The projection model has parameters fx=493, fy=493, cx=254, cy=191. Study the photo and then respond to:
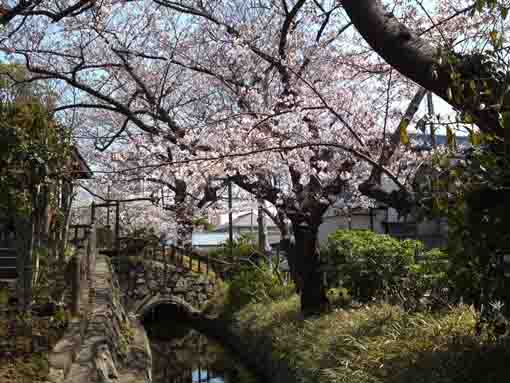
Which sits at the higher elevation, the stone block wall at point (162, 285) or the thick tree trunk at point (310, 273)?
the thick tree trunk at point (310, 273)

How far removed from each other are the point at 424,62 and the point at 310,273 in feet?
18.4

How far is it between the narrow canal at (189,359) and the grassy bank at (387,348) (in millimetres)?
2114

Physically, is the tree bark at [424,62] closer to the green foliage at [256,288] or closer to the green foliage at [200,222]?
the green foliage at [256,288]

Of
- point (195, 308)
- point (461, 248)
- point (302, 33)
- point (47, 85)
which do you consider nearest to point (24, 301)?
point (461, 248)

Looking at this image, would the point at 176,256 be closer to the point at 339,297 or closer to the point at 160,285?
the point at 160,285

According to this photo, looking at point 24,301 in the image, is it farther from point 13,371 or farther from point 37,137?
point 37,137

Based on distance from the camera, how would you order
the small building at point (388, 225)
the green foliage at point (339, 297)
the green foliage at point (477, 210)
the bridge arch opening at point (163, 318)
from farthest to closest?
1. the small building at point (388, 225)
2. the bridge arch opening at point (163, 318)
3. the green foliage at point (339, 297)
4. the green foliage at point (477, 210)

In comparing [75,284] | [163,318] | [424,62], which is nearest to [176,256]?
[163,318]

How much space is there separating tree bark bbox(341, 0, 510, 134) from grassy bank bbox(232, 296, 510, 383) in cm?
217

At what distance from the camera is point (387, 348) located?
539cm

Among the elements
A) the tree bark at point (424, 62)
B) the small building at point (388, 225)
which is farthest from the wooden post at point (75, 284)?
the small building at point (388, 225)

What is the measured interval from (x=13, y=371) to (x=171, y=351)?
8.54m

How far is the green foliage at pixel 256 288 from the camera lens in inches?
446

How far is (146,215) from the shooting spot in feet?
64.1
